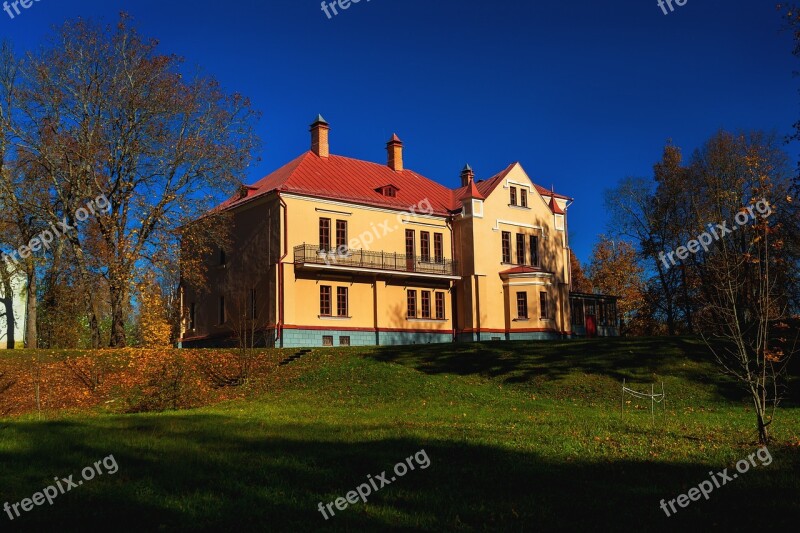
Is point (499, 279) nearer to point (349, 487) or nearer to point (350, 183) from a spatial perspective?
point (350, 183)

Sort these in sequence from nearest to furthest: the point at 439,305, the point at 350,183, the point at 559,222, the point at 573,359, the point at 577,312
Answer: the point at 573,359 → the point at 350,183 → the point at 439,305 → the point at 559,222 → the point at 577,312

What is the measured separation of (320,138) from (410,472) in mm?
31861

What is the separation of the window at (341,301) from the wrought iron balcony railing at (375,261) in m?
1.36

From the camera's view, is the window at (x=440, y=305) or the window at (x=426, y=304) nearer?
the window at (x=426, y=304)

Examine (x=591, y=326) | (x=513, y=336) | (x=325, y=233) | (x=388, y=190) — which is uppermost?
(x=388, y=190)

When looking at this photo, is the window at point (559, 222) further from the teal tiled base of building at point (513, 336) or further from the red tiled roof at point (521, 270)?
the teal tiled base of building at point (513, 336)

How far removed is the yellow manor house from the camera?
33.1m

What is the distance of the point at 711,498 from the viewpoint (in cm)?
739

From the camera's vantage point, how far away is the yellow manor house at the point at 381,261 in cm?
3312

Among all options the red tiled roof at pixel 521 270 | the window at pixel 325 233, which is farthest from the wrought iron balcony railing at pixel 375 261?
the red tiled roof at pixel 521 270

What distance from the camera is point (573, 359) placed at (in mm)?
23219

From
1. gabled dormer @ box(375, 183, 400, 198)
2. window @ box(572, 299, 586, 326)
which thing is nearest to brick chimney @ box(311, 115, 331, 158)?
gabled dormer @ box(375, 183, 400, 198)

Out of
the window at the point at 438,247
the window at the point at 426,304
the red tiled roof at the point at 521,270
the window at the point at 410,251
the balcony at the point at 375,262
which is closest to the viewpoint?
the balcony at the point at 375,262

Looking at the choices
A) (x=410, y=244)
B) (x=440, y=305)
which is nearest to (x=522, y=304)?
(x=440, y=305)
